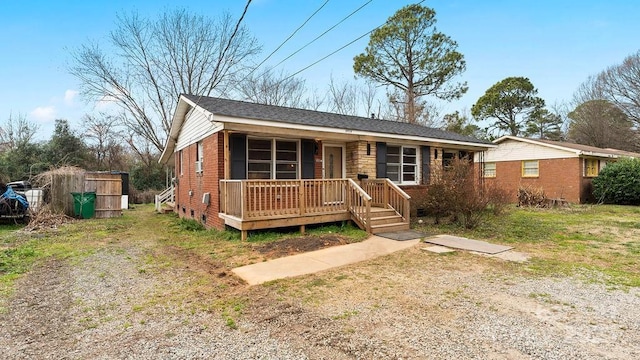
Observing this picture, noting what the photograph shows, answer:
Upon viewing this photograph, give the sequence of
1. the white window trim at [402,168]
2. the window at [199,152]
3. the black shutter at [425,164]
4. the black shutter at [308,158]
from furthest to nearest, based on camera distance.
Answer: the black shutter at [425,164] → the white window trim at [402,168] → the window at [199,152] → the black shutter at [308,158]

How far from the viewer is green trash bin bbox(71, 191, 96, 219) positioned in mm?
11938

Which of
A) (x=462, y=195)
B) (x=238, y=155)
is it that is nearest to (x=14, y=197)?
(x=238, y=155)

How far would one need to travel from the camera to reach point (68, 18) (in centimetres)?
1175

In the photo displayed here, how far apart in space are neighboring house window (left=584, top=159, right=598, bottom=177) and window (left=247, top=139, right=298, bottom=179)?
1697 cm

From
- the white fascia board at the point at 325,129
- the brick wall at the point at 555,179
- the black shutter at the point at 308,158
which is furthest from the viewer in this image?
the brick wall at the point at 555,179

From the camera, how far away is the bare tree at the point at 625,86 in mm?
25125

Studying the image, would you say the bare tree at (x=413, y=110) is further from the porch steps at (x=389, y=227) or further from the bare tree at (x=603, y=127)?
the porch steps at (x=389, y=227)

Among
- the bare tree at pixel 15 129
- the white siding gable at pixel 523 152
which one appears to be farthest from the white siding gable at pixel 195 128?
the bare tree at pixel 15 129

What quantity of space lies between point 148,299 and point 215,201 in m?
4.93

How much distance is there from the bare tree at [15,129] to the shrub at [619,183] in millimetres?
36547

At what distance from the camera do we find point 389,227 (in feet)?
28.1

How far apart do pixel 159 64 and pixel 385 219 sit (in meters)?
22.9

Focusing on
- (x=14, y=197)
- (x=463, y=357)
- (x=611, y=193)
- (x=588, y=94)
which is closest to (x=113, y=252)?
(x=14, y=197)

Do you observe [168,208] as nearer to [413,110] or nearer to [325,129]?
[325,129]
